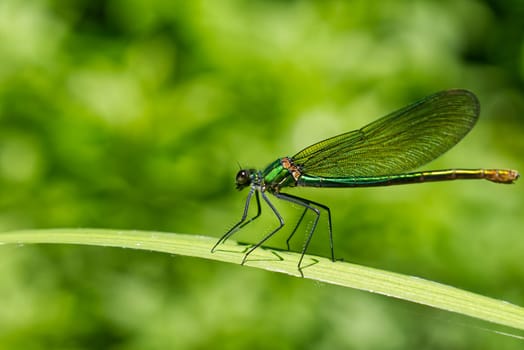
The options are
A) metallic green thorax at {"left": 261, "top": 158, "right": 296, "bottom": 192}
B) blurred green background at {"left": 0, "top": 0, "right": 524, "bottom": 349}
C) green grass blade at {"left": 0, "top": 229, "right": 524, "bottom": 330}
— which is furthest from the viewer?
blurred green background at {"left": 0, "top": 0, "right": 524, "bottom": 349}

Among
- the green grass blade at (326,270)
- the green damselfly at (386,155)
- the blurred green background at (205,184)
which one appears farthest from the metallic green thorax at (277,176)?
the green grass blade at (326,270)

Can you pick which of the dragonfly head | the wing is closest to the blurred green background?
the wing

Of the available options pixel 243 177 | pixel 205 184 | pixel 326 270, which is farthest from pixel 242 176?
pixel 326 270

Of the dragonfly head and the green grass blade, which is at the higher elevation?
the dragonfly head

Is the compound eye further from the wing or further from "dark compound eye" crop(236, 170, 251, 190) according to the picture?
the wing

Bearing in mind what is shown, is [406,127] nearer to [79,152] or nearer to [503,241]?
[503,241]

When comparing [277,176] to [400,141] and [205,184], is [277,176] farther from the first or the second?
[400,141]

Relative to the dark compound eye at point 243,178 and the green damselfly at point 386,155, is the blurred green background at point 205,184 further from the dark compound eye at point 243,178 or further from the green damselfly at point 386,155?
the dark compound eye at point 243,178

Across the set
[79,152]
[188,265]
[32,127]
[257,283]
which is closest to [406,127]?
[257,283]
